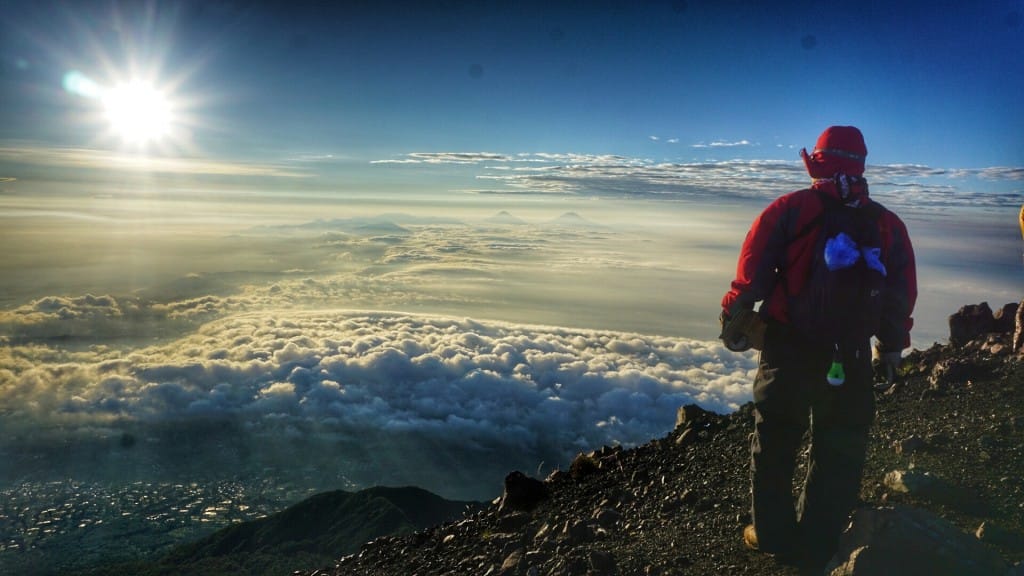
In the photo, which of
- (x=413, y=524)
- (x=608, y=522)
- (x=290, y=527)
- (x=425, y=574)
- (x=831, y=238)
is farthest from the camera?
(x=290, y=527)

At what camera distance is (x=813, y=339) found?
201 inches

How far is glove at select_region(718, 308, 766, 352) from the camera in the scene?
519cm

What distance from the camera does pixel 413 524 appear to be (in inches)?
6181

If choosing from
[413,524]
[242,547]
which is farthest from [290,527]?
[413,524]

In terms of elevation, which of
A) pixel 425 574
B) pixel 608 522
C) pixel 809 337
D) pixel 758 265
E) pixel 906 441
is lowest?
pixel 425 574

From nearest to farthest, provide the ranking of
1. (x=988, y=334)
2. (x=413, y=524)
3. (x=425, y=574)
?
(x=425, y=574), (x=988, y=334), (x=413, y=524)

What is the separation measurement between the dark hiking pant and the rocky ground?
379 millimetres

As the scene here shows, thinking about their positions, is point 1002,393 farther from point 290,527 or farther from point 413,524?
point 290,527

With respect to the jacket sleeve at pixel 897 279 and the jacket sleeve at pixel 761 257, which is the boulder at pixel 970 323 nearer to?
the jacket sleeve at pixel 897 279

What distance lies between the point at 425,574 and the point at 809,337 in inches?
209

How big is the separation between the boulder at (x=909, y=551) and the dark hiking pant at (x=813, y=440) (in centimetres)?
17

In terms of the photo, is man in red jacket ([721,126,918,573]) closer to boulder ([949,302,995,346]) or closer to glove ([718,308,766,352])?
glove ([718,308,766,352])

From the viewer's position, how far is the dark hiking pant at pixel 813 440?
5.14 m

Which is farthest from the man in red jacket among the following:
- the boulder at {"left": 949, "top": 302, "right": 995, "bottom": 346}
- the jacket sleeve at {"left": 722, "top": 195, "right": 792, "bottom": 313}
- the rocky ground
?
the boulder at {"left": 949, "top": 302, "right": 995, "bottom": 346}
